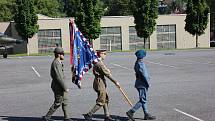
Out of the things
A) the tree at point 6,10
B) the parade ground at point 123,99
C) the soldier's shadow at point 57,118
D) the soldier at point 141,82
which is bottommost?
the soldier's shadow at point 57,118

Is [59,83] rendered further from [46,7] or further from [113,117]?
[46,7]

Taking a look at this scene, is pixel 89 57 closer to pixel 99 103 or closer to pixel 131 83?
pixel 99 103

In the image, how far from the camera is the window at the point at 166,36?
6072 centimetres

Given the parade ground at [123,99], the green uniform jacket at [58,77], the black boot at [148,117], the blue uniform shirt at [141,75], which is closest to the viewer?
the green uniform jacket at [58,77]

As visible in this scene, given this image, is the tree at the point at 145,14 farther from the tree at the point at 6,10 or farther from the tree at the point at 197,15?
the tree at the point at 6,10

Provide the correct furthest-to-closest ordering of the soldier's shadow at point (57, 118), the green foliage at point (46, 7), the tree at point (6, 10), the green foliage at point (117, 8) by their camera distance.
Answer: the green foliage at point (117, 8), the green foliage at point (46, 7), the tree at point (6, 10), the soldier's shadow at point (57, 118)

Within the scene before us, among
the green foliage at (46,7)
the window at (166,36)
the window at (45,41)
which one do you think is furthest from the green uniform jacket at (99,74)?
the green foliage at (46,7)

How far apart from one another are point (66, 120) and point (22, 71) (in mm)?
15148

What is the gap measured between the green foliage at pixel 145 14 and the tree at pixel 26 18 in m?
11.7

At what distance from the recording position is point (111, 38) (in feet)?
193

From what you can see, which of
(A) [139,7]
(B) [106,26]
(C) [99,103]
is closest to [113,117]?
(C) [99,103]

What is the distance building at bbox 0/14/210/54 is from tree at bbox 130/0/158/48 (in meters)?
7.95

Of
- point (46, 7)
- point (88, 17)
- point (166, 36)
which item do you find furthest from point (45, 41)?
point (46, 7)

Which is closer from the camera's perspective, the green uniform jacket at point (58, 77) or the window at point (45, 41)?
the green uniform jacket at point (58, 77)
